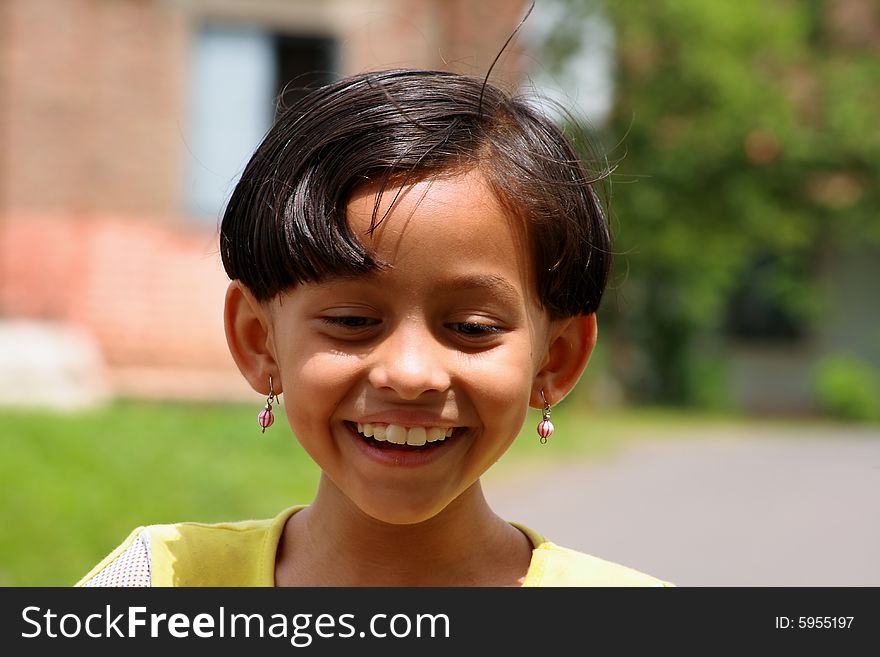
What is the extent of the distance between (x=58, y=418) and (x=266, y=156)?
5416 millimetres

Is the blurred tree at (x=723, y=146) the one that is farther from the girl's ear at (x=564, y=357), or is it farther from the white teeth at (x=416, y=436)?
the white teeth at (x=416, y=436)

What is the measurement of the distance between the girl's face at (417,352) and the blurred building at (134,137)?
26.3 feet

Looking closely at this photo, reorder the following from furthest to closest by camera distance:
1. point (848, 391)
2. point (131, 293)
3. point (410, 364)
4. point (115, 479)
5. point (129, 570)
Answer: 1. point (848, 391)
2. point (131, 293)
3. point (115, 479)
4. point (129, 570)
5. point (410, 364)

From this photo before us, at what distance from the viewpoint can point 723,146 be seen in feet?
45.7

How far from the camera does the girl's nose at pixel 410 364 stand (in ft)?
4.71

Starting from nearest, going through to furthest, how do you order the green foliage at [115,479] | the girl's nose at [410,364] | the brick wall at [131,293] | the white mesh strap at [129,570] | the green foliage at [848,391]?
the girl's nose at [410,364] → the white mesh strap at [129,570] → the green foliage at [115,479] → the brick wall at [131,293] → the green foliage at [848,391]

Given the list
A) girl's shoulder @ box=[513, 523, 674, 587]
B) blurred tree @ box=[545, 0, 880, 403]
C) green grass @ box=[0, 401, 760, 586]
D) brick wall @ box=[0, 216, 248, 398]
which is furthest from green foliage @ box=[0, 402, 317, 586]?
blurred tree @ box=[545, 0, 880, 403]

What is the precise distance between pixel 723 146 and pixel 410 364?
13.1m

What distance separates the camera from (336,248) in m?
1.47

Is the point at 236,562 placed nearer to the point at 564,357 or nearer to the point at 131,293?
the point at 564,357

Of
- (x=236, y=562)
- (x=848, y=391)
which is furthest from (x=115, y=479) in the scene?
(x=848, y=391)

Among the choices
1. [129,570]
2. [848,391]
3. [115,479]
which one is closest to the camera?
[129,570]

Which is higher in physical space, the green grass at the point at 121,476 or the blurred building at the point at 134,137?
the blurred building at the point at 134,137

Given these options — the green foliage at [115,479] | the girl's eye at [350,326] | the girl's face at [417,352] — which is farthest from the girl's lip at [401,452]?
the green foliage at [115,479]
